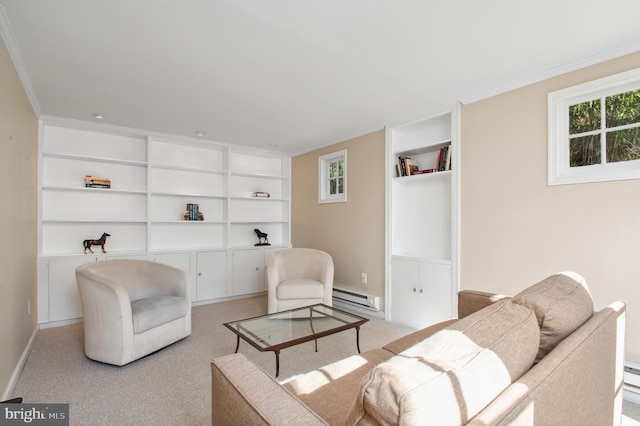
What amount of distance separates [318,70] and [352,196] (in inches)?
81.2

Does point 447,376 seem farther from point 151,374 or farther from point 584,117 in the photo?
point 584,117

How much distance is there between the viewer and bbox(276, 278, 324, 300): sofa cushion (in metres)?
3.55

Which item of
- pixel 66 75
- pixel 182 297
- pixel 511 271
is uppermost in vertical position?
pixel 66 75

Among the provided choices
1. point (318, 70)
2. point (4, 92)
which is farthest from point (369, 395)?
point (4, 92)

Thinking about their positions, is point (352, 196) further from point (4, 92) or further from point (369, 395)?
point (369, 395)

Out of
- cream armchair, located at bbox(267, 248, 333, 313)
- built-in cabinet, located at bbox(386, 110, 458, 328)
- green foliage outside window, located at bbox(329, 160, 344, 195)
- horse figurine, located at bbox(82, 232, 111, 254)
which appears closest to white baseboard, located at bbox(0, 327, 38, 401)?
horse figurine, located at bbox(82, 232, 111, 254)

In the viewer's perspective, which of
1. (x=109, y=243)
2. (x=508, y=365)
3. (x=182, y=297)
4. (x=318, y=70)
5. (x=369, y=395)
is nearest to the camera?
(x=369, y=395)

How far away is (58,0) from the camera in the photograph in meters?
1.71

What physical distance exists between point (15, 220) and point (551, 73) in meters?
4.21

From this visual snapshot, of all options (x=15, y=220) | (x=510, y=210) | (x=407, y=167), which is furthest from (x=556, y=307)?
(x=15, y=220)

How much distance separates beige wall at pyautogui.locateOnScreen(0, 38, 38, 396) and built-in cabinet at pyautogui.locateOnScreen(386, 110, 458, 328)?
10.8 feet

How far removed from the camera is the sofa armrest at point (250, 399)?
0.84 m

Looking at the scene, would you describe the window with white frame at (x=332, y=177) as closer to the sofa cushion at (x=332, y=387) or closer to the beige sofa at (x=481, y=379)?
the sofa cushion at (x=332, y=387)

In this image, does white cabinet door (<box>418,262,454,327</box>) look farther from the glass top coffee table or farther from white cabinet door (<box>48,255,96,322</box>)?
white cabinet door (<box>48,255,96,322</box>)
